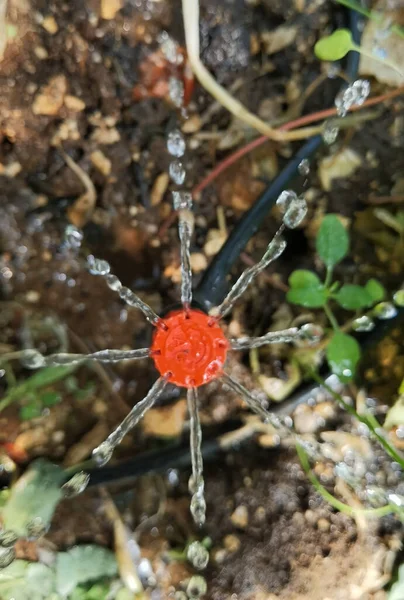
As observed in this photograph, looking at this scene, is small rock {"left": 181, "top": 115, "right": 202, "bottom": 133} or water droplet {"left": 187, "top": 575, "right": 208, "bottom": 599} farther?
small rock {"left": 181, "top": 115, "right": 202, "bottom": 133}

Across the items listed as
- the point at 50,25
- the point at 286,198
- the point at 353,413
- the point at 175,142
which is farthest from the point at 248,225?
the point at 50,25

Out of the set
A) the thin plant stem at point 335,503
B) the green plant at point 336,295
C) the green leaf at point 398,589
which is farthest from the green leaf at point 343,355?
the green leaf at point 398,589

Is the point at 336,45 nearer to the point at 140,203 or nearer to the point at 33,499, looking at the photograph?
the point at 140,203

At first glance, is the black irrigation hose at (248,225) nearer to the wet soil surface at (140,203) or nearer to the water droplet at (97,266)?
the wet soil surface at (140,203)

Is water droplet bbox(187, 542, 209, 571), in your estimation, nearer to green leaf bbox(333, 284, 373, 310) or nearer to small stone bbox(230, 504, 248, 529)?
small stone bbox(230, 504, 248, 529)

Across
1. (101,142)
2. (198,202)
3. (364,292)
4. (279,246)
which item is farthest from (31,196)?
(364,292)

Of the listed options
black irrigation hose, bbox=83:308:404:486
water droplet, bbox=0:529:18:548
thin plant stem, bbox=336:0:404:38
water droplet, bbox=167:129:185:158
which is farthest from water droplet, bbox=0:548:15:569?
thin plant stem, bbox=336:0:404:38
